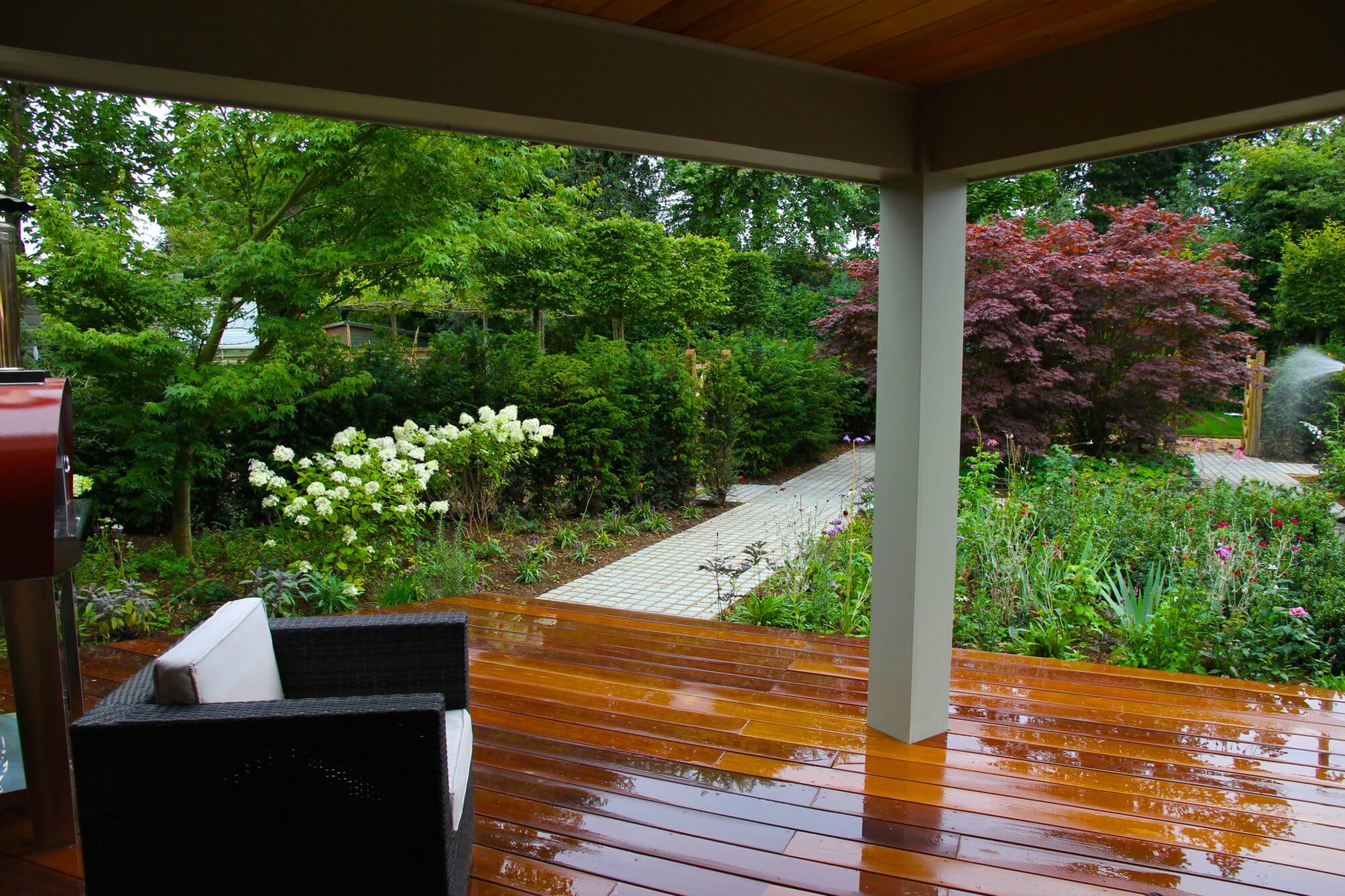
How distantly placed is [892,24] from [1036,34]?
1.42 ft

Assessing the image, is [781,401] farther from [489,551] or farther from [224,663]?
[224,663]

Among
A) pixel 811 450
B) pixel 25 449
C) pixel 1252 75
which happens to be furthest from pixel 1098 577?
pixel 811 450

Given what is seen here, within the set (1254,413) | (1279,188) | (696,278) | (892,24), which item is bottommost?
(1254,413)

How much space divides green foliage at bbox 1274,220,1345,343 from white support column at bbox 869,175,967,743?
747 cm

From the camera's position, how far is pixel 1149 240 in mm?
7180

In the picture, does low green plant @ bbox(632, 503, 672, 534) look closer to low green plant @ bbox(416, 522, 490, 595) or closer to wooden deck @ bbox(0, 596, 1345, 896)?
low green plant @ bbox(416, 522, 490, 595)

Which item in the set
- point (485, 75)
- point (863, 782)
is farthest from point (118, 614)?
point (863, 782)

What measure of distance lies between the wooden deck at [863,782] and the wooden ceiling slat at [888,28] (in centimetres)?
223

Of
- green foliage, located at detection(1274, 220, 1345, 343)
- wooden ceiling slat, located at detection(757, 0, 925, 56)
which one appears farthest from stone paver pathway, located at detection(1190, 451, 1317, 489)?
wooden ceiling slat, located at detection(757, 0, 925, 56)

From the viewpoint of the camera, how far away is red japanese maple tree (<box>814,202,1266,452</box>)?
699 centimetres

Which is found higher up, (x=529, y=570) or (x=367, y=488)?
(x=367, y=488)

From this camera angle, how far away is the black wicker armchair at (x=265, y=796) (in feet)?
5.57

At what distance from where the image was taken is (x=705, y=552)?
6.74 m

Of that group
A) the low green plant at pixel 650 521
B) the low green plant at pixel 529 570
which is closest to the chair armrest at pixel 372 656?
the low green plant at pixel 529 570
